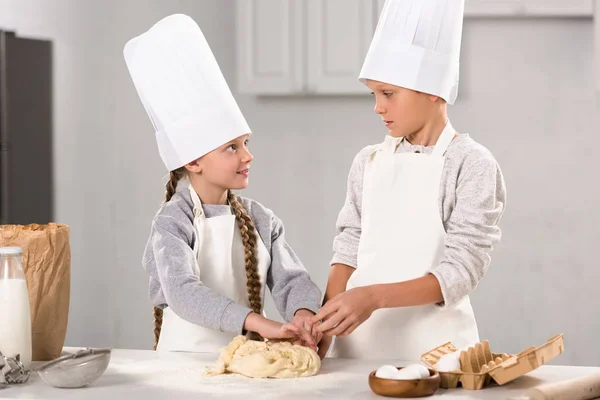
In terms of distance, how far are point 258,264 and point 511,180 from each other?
5.87 ft

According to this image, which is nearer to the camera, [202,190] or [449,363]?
[449,363]

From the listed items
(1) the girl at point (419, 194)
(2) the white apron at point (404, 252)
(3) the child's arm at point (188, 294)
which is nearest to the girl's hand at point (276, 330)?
(3) the child's arm at point (188, 294)

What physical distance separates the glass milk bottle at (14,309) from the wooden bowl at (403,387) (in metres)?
0.56

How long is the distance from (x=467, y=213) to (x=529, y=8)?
1773 mm

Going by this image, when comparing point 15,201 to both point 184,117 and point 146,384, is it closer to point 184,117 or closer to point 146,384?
point 184,117

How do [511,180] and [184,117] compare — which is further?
[511,180]

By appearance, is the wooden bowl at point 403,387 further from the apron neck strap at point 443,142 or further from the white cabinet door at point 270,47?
the white cabinet door at point 270,47

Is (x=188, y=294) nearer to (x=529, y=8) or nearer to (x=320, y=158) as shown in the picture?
(x=320, y=158)

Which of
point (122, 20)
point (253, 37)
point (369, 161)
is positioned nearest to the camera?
point (369, 161)

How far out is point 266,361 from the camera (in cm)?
124

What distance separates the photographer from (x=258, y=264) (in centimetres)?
165

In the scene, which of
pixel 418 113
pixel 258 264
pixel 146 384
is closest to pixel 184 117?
pixel 258 264

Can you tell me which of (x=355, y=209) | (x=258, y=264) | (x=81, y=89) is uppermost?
(x=81, y=89)

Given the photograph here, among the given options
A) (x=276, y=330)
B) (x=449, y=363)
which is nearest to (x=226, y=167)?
(x=276, y=330)
